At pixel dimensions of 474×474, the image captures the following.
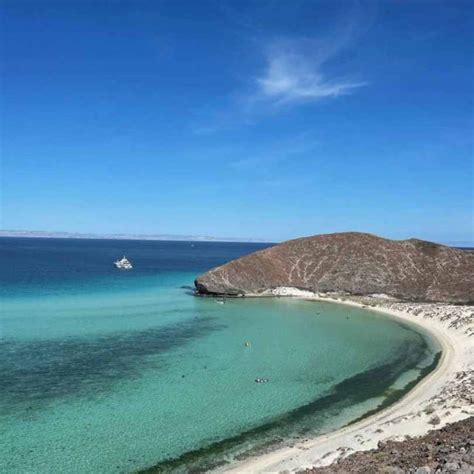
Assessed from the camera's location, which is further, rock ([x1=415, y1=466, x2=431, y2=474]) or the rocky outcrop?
the rocky outcrop

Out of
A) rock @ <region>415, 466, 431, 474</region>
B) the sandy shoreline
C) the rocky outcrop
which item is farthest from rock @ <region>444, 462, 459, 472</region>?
Answer: the rocky outcrop

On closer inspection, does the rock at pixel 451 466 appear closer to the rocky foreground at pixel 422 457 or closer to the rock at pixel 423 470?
the rocky foreground at pixel 422 457

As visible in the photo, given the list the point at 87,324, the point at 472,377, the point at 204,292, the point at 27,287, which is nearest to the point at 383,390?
the point at 472,377

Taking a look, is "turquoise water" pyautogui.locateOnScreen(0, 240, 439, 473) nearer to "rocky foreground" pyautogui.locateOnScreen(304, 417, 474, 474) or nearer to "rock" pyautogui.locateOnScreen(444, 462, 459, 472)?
"rocky foreground" pyautogui.locateOnScreen(304, 417, 474, 474)

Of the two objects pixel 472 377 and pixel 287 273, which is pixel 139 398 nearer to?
pixel 472 377

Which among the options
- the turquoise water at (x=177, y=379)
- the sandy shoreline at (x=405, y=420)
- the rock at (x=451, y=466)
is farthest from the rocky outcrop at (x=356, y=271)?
the rock at (x=451, y=466)

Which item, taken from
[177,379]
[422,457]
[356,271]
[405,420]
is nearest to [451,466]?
[422,457]

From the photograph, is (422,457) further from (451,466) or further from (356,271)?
(356,271)
